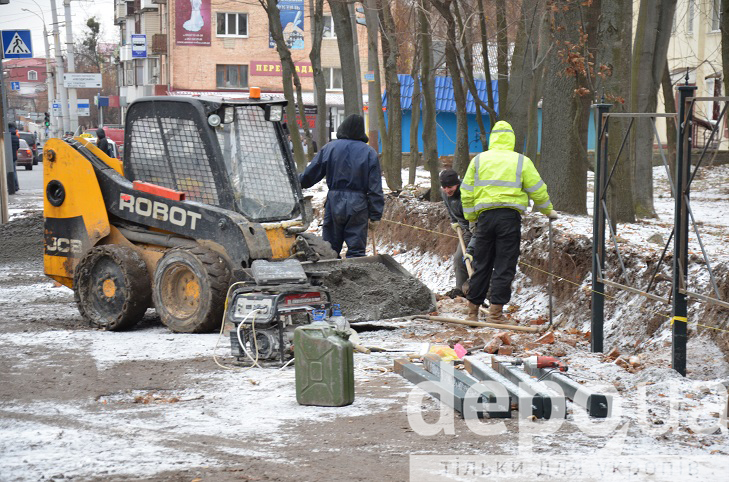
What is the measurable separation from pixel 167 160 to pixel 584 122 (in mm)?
6648

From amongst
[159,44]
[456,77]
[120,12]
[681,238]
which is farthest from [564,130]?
[120,12]

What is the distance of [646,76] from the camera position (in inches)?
579

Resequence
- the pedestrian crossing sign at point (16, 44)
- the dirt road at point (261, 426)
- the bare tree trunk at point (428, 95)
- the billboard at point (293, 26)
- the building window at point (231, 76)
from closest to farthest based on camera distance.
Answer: the dirt road at point (261, 426) < the bare tree trunk at point (428, 95) < the pedestrian crossing sign at point (16, 44) < the billboard at point (293, 26) < the building window at point (231, 76)

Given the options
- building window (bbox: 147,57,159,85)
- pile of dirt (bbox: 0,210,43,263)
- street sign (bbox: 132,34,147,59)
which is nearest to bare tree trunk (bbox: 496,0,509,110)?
pile of dirt (bbox: 0,210,43,263)

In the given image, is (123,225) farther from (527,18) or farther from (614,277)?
(527,18)

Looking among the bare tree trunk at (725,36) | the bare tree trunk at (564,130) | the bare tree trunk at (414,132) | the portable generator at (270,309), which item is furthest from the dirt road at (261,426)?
the bare tree trunk at (414,132)

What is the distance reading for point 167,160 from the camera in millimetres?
10031

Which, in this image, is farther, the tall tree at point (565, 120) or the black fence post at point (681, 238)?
the tall tree at point (565, 120)

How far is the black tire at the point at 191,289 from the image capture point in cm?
917

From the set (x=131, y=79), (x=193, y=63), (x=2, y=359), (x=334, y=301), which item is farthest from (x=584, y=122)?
(x=131, y=79)

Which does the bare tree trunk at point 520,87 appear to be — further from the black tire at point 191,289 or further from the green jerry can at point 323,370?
the green jerry can at point 323,370

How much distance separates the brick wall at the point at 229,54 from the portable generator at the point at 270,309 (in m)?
46.6

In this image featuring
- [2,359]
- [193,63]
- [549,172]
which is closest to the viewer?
[2,359]

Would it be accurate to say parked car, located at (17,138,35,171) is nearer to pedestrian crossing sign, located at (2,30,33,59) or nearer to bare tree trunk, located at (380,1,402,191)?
pedestrian crossing sign, located at (2,30,33,59)
